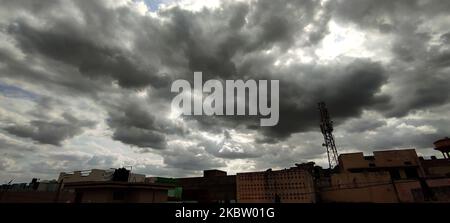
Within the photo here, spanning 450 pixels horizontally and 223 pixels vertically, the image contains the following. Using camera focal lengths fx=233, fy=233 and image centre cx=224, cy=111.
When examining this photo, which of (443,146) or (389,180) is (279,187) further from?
(443,146)

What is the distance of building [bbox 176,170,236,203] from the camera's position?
51.5 meters

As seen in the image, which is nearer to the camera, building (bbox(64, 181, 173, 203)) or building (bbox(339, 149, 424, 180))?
building (bbox(64, 181, 173, 203))

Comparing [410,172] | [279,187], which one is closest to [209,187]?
[279,187]

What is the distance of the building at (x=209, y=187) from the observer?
51.5 metres

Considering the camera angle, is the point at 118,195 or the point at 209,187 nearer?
the point at 118,195

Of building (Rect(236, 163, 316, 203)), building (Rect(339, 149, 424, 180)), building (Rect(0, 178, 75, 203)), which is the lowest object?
building (Rect(0, 178, 75, 203))

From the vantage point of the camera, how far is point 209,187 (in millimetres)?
54344

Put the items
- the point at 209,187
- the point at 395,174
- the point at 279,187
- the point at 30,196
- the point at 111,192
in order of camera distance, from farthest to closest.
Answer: the point at 209,187 < the point at 395,174 < the point at 279,187 < the point at 30,196 < the point at 111,192

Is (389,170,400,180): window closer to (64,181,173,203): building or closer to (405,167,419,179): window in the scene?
(405,167,419,179): window

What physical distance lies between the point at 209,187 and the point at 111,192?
110 feet

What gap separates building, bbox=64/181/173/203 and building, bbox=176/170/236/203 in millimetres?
27570

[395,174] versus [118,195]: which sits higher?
[395,174]

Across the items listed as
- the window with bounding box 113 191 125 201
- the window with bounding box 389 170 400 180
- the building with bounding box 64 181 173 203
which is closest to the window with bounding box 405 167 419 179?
the window with bounding box 389 170 400 180
